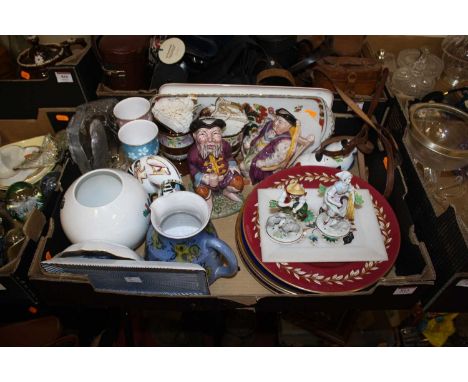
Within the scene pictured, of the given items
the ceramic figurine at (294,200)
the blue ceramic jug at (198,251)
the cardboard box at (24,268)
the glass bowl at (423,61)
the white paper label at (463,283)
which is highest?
the glass bowl at (423,61)

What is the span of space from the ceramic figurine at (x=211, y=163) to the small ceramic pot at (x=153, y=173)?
0.19ft

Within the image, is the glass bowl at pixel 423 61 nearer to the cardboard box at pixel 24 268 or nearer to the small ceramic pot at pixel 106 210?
the small ceramic pot at pixel 106 210

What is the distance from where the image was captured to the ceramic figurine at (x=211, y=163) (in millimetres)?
983

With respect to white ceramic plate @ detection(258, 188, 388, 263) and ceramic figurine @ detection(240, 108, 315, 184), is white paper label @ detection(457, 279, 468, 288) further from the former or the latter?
ceramic figurine @ detection(240, 108, 315, 184)

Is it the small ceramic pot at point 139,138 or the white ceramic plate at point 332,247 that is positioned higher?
the small ceramic pot at point 139,138

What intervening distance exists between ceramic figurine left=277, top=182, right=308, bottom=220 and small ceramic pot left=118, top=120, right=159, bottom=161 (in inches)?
15.0

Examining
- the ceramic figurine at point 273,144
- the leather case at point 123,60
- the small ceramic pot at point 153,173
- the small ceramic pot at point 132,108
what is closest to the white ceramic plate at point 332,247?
the ceramic figurine at point 273,144

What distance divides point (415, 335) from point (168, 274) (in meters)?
0.99

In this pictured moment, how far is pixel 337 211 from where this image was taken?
901 millimetres

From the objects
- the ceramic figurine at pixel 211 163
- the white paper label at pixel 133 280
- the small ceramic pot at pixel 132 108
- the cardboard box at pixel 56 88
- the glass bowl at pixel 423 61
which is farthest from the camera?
the glass bowl at pixel 423 61

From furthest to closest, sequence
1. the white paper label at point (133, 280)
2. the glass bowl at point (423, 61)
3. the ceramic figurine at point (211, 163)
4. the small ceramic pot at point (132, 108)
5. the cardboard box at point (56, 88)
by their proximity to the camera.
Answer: the glass bowl at point (423, 61) → the cardboard box at point (56, 88) → the small ceramic pot at point (132, 108) → the ceramic figurine at point (211, 163) → the white paper label at point (133, 280)

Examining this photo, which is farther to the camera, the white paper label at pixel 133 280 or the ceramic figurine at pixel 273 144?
the ceramic figurine at pixel 273 144

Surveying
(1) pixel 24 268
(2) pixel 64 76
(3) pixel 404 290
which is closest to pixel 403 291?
(3) pixel 404 290

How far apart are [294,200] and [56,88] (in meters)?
0.86
